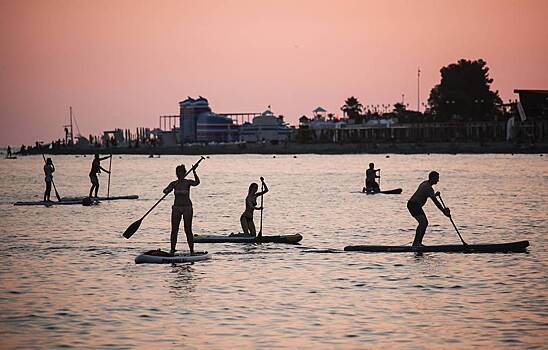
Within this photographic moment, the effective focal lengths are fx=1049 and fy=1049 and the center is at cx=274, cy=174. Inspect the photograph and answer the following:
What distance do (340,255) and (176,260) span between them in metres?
4.90

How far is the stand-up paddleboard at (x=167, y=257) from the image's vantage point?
2447 centimetres

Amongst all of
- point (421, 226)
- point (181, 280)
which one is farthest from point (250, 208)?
point (181, 280)

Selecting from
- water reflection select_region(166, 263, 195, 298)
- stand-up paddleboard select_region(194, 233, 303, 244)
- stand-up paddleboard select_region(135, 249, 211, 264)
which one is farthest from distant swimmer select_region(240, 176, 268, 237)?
water reflection select_region(166, 263, 195, 298)

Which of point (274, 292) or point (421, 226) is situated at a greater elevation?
point (421, 226)

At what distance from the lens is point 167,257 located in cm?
2466

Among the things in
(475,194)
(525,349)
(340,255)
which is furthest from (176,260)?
(475,194)

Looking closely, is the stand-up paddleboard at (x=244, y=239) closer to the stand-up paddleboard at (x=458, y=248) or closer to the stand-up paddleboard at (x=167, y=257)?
the stand-up paddleboard at (x=458, y=248)

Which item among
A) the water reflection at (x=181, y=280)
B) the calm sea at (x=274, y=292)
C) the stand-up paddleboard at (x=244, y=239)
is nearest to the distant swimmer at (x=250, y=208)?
the stand-up paddleboard at (x=244, y=239)

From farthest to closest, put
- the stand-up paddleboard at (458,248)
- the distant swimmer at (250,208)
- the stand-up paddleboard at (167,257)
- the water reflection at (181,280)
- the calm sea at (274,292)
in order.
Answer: the distant swimmer at (250,208) → the stand-up paddleboard at (458,248) → the stand-up paddleboard at (167,257) → the water reflection at (181,280) → the calm sea at (274,292)

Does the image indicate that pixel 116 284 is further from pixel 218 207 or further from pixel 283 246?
pixel 218 207

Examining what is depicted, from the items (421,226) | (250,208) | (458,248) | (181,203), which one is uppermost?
(181,203)

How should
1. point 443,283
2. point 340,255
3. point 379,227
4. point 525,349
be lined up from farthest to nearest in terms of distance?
point 379,227 → point 340,255 → point 443,283 → point 525,349

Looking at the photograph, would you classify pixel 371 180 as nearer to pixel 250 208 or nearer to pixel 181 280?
pixel 250 208

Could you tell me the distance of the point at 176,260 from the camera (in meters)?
24.4
